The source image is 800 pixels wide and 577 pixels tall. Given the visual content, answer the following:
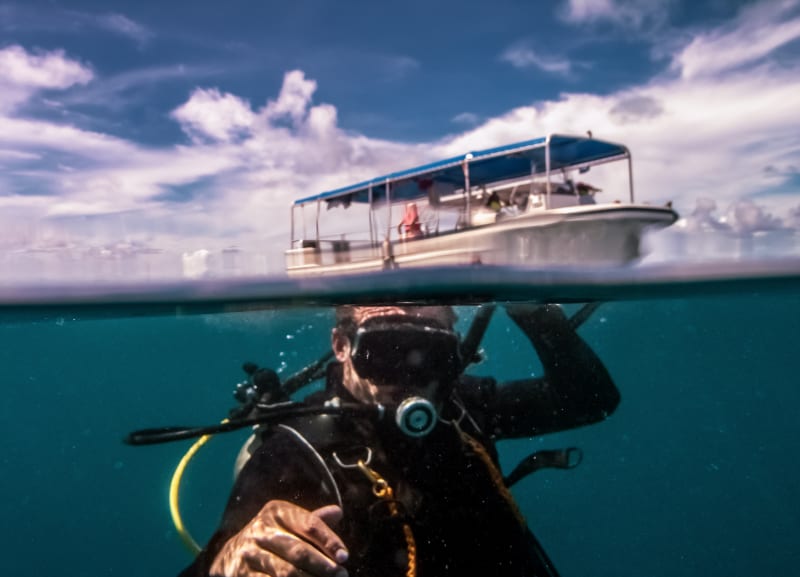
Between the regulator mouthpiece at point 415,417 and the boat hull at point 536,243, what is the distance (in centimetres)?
469

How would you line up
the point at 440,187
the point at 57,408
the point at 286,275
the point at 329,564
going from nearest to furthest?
the point at 329,564, the point at 286,275, the point at 440,187, the point at 57,408

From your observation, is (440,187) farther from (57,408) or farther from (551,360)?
(57,408)

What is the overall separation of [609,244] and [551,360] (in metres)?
5.92

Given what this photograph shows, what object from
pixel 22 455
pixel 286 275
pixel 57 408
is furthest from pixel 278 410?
pixel 22 455

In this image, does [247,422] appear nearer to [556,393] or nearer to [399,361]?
[399,361]

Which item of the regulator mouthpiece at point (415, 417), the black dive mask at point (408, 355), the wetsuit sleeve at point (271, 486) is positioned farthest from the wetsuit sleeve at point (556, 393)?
the wetsuit sleeve at point (271, 486)

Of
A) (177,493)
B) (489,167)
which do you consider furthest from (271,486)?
(489,167)

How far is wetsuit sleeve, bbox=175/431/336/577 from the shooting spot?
419cm

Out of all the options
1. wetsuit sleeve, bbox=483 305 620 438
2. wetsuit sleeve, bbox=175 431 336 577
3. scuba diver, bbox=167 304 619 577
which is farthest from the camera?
wetsuit sleeve, bbox=483 305 620 438

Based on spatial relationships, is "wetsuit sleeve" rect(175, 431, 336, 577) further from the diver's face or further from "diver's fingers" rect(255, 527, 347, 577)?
the diver's face

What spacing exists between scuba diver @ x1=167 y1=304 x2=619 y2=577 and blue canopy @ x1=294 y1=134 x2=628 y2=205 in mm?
6944

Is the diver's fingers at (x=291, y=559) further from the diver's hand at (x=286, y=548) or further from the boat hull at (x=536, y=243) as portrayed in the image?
the boat hull at (x=536, y=243)

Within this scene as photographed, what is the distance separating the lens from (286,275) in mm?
8977

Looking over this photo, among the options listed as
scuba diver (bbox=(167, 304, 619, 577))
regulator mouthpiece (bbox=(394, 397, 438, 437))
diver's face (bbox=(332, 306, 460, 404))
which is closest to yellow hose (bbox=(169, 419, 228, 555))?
scuba diver (bbox=(167, 304, 619, 577))
